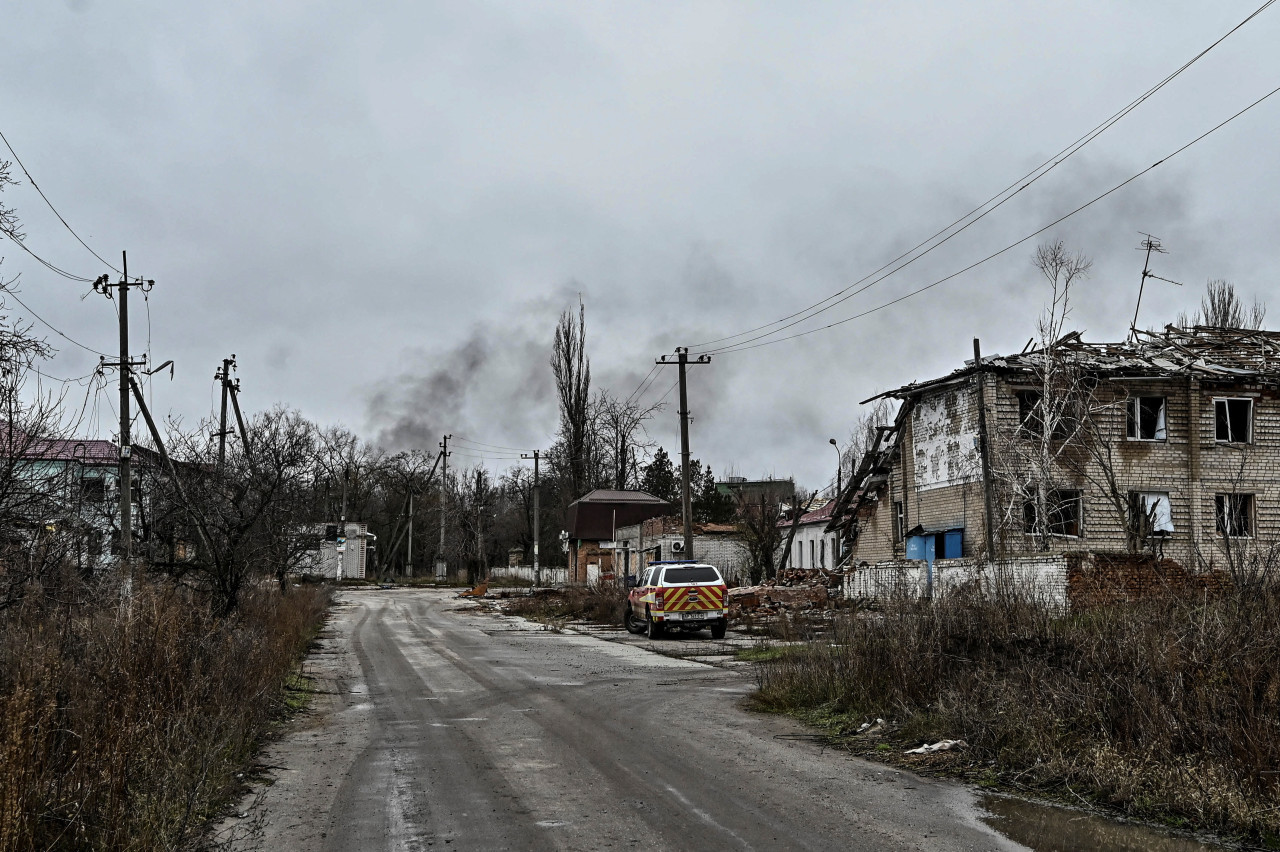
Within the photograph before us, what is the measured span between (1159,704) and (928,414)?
95.0ft

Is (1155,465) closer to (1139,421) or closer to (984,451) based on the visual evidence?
(1139,421)

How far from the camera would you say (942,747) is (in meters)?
10.2

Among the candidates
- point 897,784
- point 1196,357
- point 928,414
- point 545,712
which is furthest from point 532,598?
point 897,784

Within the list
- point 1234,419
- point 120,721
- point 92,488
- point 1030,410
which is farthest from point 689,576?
point 120,721

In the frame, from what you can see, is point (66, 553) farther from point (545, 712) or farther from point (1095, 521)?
point (1095, 521)

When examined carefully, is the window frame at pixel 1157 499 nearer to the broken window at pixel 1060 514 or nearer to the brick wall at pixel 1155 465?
the brick wall at pixel 1155 465

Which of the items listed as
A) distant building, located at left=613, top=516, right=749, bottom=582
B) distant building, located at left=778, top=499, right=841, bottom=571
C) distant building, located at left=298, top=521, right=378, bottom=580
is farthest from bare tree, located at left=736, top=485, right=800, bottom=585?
distant building, located at left=298, top=521, right=378, bottom=580

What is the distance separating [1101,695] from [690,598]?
19.0m

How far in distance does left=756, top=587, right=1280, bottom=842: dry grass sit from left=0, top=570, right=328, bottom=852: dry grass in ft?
21.0

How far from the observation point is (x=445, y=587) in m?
71.6

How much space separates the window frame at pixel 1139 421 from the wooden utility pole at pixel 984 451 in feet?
15.1

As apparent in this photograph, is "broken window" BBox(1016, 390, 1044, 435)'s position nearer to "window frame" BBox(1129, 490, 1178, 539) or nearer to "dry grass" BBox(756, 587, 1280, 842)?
"window frame" BBox(1129, 490, 1178, 539)

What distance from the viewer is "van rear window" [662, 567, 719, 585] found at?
92.3 ft

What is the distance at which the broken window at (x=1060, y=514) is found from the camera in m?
32.6
